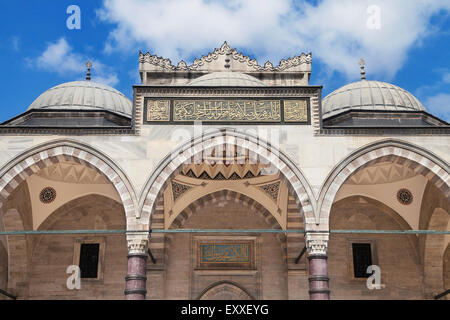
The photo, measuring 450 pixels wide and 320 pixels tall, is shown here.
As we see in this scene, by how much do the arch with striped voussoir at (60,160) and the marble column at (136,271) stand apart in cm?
74

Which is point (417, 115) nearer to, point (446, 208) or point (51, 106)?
point (446, 208)

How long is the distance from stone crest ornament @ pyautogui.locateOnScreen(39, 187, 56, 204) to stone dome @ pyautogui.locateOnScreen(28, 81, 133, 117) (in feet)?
5.86

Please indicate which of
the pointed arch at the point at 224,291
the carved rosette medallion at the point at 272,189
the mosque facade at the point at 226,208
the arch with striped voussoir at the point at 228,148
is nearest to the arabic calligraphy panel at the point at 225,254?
the mosque facade at the point at 226,208

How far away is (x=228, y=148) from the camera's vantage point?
10.4 meters

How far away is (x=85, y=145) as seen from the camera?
33.2 feet

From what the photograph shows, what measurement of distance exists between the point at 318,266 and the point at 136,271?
9.91 feet

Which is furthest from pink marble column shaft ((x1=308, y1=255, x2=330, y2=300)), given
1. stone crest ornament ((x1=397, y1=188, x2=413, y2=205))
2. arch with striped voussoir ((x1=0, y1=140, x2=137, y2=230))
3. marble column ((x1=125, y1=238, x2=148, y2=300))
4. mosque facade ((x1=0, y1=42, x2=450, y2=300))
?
stone crest ornament ((x1=397, y1=188, x2=413, y2=205))

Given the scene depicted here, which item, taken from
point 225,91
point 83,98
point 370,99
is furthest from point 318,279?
point 83,98

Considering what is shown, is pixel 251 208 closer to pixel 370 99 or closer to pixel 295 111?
pixel 295 111

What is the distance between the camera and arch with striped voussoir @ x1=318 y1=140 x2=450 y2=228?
9.92 m

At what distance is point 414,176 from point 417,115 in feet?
4.33

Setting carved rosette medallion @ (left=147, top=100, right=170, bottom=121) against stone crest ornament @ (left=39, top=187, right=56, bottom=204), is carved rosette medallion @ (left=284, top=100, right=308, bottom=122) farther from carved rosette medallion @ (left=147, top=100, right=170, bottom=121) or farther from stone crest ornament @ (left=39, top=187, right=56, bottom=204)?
stone crest ornament @ (left=39, top=187, right=56, bottom=204)
